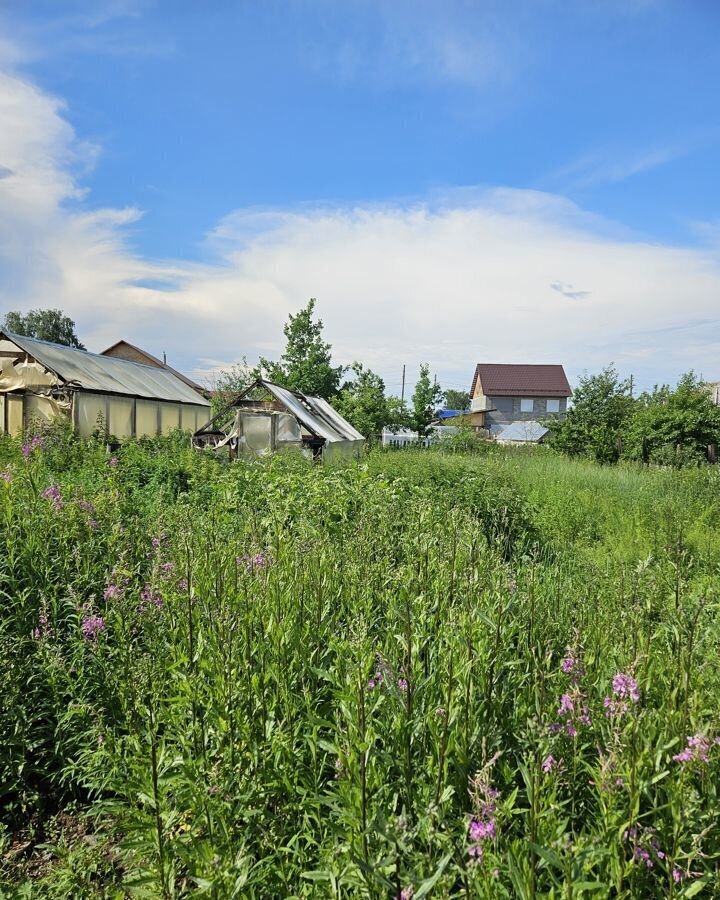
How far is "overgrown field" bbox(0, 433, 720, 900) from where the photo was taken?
166 cm

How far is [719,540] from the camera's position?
29.2ft

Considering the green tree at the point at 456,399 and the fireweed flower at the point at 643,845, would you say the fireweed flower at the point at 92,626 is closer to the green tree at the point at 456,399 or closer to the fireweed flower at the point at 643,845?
the fireweed flower at the point at 643,845

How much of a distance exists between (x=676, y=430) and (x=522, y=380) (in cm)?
5137

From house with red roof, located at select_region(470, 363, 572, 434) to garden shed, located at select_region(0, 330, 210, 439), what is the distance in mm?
49663

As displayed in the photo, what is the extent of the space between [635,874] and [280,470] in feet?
26.6

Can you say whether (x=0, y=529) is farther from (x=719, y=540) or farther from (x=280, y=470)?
(x=719, y=540)

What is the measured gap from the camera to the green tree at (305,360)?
33812 millimetres

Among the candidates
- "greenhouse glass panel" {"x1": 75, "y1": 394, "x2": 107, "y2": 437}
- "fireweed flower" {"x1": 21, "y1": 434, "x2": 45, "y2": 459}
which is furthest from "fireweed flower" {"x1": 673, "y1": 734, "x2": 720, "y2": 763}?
"greenhouse glass panel" {"x1": 75, "y1": 394, "x2": 107, "y2": 437}

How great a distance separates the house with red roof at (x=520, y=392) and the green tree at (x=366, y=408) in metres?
36.2

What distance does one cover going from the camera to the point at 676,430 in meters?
20.3

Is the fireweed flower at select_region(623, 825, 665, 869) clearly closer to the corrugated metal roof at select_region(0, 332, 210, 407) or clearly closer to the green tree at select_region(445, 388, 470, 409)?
the corrugated metal roof at select_region(0, 332, 210, 407)

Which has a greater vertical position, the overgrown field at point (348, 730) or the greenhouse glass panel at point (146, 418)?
the greenhouse glass panel at point (146, 418)

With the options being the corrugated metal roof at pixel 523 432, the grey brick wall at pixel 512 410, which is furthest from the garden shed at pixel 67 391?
the grey brick wall at pixel 512 410

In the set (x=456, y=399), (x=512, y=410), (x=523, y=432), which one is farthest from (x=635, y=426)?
(x=456, y=399)
